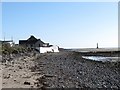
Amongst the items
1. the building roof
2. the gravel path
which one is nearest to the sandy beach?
the gravel path

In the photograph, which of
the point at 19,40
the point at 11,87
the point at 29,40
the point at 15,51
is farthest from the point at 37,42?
the point at 11,87

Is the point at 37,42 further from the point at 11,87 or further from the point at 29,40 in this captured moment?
the point at 11,87

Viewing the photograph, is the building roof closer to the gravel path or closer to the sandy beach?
the sandy beach

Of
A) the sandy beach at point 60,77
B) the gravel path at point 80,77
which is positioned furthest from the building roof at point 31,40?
the gravel path at point 80,77

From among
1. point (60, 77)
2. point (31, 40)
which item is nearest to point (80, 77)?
point (60, 77)

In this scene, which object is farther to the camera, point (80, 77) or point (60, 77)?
point (80, 77)

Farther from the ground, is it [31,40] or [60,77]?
[31,40]

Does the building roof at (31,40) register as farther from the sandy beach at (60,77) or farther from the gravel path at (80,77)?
the gravel path at (80,77)

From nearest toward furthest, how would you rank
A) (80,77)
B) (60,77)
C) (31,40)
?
(60,77), (80,77), (31,40)

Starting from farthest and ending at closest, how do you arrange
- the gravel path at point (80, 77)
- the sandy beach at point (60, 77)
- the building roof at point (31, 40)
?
the building roof at point (31, 40)
the sandy beach at point (60, 77)
the gravel path at point (80, 77)

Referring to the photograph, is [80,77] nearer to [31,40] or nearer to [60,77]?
[60,77]

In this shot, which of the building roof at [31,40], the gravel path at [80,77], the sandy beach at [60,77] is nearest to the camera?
the gravel path at [80,77]

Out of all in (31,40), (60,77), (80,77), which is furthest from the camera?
(31,40)

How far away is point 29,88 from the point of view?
16219 mm
